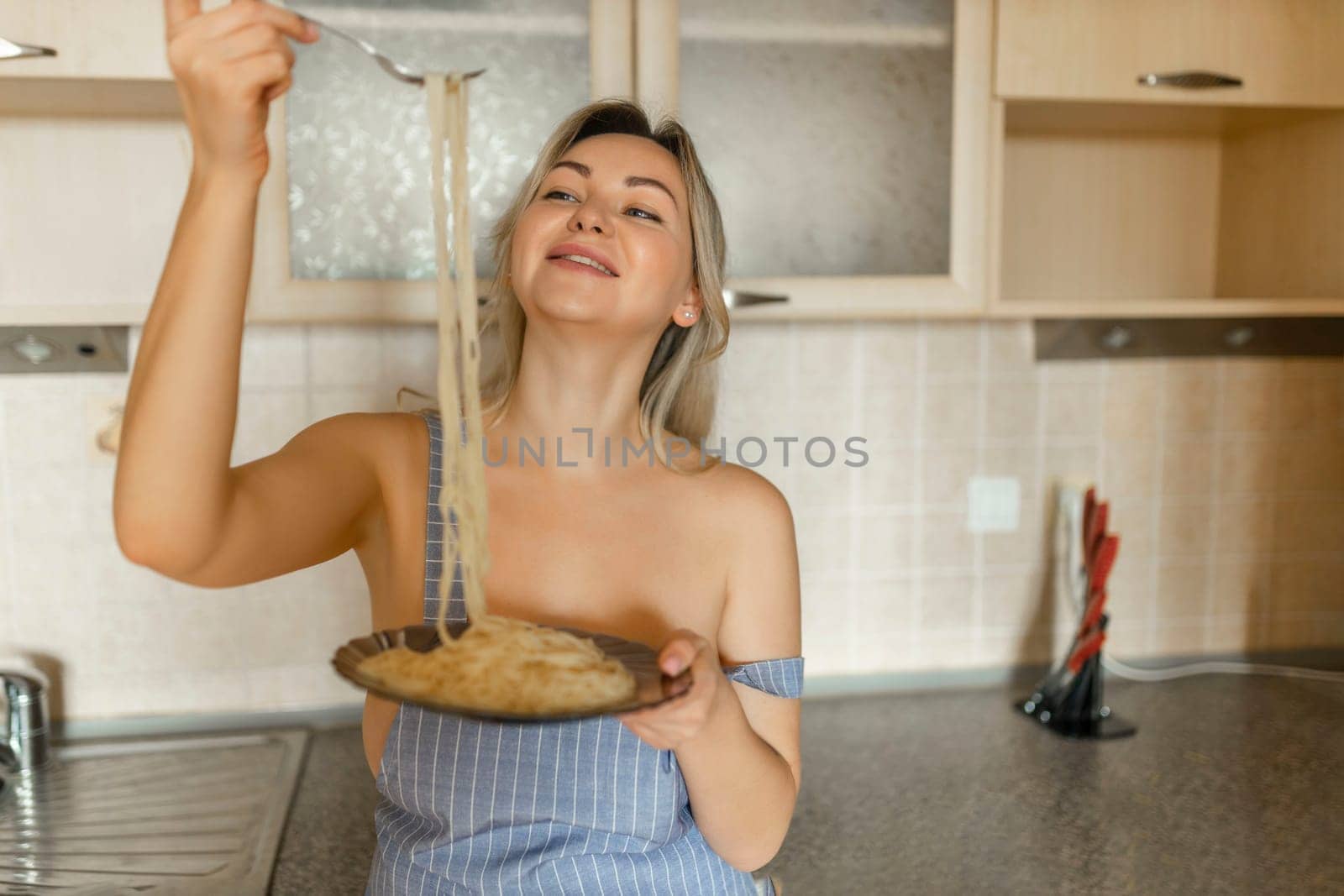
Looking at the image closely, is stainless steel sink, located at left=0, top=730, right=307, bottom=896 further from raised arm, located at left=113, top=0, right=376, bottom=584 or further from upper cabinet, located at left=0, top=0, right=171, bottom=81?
upper cabinet, located at left=0, top=0, right=171, bottom=81

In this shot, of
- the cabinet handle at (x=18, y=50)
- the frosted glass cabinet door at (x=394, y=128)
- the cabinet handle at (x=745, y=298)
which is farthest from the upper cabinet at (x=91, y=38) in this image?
the cabinet handle at (x=745, y=298)

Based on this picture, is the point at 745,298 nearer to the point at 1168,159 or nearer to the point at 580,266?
the point at 580,266

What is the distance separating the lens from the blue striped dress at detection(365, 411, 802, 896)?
3.12ft

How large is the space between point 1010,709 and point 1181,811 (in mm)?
377

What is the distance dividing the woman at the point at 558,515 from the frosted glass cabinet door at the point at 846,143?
255mm

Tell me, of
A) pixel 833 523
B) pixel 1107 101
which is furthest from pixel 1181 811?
pixel 1107 101

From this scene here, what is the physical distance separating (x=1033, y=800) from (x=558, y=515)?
2.62 ft

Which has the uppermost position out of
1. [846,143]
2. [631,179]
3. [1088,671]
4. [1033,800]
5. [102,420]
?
[846,143]

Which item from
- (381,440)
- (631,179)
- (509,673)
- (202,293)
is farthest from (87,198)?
(509,673)

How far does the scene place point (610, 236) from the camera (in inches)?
39.3

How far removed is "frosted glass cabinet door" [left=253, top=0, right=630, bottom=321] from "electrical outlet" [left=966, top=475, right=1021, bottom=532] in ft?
2.96

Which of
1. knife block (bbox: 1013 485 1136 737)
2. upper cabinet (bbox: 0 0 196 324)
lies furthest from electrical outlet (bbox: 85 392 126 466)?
knife block (bbox: 1013 485 1136 737)

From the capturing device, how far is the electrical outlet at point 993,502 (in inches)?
72.6

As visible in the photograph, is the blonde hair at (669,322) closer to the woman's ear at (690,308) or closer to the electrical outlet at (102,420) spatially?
the woman's ear at (690,308)
